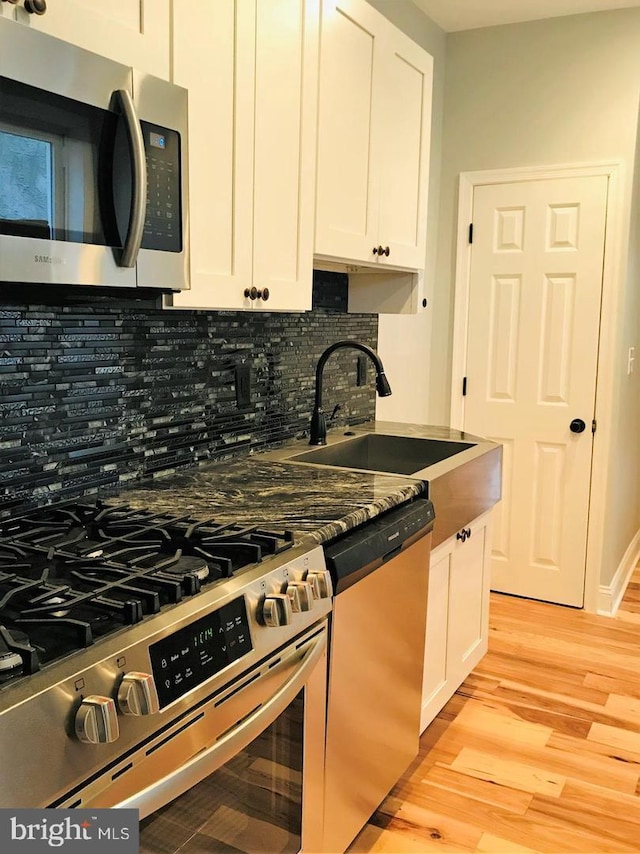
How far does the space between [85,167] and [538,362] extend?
9.61 ft

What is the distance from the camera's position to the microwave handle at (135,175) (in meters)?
1.42

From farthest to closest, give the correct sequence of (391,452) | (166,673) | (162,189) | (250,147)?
(391,452)
(250,147)
(162,189)
(166,673)

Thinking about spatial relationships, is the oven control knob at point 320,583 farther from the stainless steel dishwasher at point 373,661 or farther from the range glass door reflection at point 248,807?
the range glass door reflection at point 248,807

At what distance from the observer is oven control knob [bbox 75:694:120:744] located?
1.03 m

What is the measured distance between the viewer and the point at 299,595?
4.99ft

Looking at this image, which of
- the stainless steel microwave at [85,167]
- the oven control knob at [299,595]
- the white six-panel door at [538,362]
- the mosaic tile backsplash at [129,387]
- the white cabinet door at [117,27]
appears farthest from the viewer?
the white six-panel door at [538,362]

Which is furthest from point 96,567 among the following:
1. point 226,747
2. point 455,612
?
point 455,612

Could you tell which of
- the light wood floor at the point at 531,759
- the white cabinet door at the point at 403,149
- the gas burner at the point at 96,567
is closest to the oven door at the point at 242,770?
the gas burner at the point at 96,567

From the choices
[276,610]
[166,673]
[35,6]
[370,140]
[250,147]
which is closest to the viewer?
[166,673]

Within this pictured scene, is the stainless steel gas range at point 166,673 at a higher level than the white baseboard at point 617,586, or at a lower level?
higher

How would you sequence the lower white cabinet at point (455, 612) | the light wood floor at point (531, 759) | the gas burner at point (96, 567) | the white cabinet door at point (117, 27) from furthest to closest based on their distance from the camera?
the lower white cabinet at point (455, 612), the light wood floor at point (531, 759), the white cabinet door at point (117, 27), the gas burner at point (96, 567)

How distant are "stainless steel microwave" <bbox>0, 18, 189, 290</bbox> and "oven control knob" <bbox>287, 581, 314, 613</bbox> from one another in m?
0.65

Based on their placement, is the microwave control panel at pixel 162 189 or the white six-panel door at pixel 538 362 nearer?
the microwave control panel at pixel 162 189

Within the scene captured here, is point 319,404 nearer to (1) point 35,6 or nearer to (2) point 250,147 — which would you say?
(2) point 250,147
